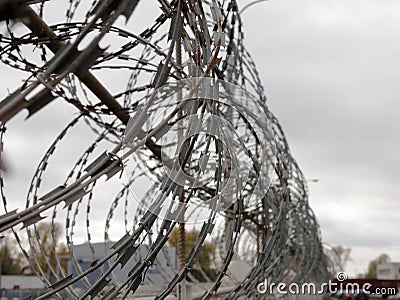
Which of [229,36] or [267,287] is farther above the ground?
[229,36]

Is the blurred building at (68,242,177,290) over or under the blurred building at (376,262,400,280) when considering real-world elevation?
under

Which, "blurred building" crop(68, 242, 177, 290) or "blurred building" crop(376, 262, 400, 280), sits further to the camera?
"blurred building" crop(376, 262, 400, 280)

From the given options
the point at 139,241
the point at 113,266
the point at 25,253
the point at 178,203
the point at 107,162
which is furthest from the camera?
the point at 25,253

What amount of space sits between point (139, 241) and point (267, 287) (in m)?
2.48

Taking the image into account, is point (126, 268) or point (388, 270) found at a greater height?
point (388, 270)

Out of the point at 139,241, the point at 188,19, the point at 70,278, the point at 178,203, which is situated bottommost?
the point at 70,278

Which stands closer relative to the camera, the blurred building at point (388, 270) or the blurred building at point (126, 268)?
the blurred building at point (126, 268)

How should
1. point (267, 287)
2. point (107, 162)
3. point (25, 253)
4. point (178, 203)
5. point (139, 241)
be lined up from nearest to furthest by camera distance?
point (107, 162)
point (139, 241)
point (178, 203)
point (25, 253)
point (267, 287)

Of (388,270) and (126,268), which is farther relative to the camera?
(388,270)

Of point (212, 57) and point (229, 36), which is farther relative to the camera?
point (229, 36)

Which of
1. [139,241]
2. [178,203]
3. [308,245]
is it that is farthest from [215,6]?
[308,245]

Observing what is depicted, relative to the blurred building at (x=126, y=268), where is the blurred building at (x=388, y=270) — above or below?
above

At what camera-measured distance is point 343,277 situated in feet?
24.5

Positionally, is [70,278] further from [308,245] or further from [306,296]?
[306,296]
